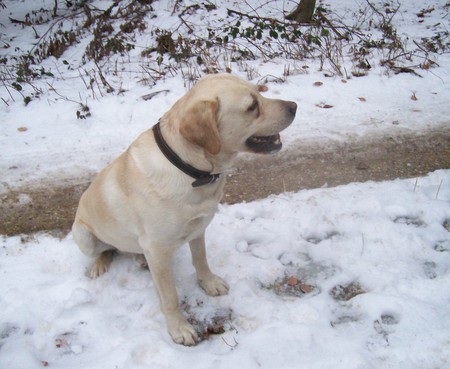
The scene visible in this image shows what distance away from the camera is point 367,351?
6.97ft

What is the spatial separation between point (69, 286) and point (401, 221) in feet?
8.66

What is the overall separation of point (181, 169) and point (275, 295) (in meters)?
1.19

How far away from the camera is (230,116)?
200 centimetres

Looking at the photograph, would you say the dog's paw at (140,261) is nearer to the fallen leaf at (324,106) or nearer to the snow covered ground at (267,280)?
the snow covered ground at (267,280)

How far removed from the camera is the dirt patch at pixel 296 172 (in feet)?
11.0

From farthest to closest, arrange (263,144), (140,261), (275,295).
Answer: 1. (140,261)
2. (275,295)
3. (263,144)

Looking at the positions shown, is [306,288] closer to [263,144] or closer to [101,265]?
[263,144]

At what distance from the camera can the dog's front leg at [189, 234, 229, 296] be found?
2582 mm

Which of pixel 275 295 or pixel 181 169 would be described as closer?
pixel 181 169

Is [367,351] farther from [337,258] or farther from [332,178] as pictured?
[332,178]

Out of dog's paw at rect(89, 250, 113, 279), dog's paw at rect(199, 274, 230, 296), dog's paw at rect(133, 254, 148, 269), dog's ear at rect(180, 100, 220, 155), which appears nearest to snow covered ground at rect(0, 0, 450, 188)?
dog's paw at rect(89, 250, 113, 279)

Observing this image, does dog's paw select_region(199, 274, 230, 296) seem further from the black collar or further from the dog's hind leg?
the black collar

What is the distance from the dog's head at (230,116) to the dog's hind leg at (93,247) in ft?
4.00

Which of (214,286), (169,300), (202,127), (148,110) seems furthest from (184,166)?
(148,110)
